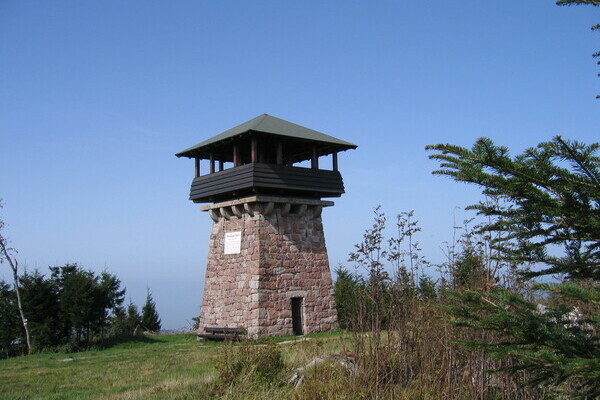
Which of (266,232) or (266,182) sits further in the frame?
(266,232)

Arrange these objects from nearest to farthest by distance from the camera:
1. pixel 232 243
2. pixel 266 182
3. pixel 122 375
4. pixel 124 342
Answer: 1. pixel 122 375
2. pixel 266 182
3. pixel 232 243
4. pixel 124 342

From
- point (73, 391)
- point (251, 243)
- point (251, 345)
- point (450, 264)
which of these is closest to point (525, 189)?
point (450, 264)

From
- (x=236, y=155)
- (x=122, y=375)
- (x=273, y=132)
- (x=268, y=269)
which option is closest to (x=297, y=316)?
(x=268, y=269)

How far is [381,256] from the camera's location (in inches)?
247

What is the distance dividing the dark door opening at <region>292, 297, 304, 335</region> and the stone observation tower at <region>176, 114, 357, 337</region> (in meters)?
0.03

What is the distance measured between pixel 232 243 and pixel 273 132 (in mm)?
3886

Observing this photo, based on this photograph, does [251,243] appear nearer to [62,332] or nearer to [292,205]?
[292,205]

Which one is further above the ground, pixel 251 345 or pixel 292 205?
pixel 292 205

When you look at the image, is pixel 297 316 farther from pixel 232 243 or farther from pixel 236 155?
pixel 236 155

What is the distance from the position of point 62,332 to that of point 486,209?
17023 millimetres

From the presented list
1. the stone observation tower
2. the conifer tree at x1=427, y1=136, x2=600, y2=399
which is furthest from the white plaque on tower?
the conifer tree at x1=427, y1=136, x2=600, y2=399

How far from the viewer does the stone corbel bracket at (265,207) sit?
1627 centimetres

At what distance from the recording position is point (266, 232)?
16438mm

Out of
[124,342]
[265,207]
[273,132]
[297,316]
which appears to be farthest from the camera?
[124,342]
